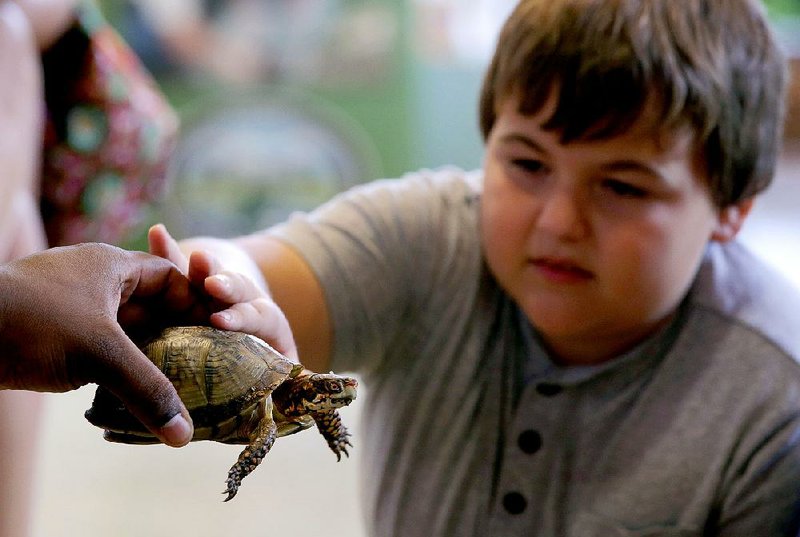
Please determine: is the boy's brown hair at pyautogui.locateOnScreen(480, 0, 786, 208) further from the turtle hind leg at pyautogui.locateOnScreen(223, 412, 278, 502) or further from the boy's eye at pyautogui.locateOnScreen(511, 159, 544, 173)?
the turtle hind leg at pyautogui.locateOnScreen(223, 412, 278, 502)

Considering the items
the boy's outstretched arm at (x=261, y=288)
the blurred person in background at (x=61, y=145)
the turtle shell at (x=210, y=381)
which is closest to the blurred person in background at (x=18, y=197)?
the blurred person in background at (x=61, y=145)

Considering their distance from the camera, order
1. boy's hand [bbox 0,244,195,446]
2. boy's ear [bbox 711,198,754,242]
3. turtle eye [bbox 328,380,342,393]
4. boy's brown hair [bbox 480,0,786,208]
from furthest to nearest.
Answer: boy's ear [bbox 711,198,754,242], boy's brown hair [bbox 480,0,786,208], turtle eye [bbox 328,380,342,393], boy's hand [bbox 0,244,195,446]

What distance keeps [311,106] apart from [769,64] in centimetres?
171

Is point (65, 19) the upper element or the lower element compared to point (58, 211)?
upper

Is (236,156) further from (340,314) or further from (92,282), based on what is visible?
(92,282)

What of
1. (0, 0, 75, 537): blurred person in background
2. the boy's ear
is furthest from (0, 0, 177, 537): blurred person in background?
the boy's ear

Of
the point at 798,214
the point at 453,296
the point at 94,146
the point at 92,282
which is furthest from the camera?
the point at 798,214

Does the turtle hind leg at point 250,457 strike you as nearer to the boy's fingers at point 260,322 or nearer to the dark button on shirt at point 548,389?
the boy's fingers at point 260,322

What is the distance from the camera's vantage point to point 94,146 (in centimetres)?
99

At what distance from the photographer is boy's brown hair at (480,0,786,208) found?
730 millimetres

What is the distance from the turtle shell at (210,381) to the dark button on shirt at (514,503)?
0.32m

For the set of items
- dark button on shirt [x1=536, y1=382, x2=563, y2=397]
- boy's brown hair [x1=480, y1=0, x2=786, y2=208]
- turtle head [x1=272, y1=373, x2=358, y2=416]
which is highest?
boy's brown hair [x1=480, y1=0, x2=786, y2=208]

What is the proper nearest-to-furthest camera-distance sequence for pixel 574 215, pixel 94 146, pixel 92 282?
pixel 92 282 → pixel 574 215 → pixel 94 146

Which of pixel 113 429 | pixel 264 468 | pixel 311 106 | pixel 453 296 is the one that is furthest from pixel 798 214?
pixel 113 429
